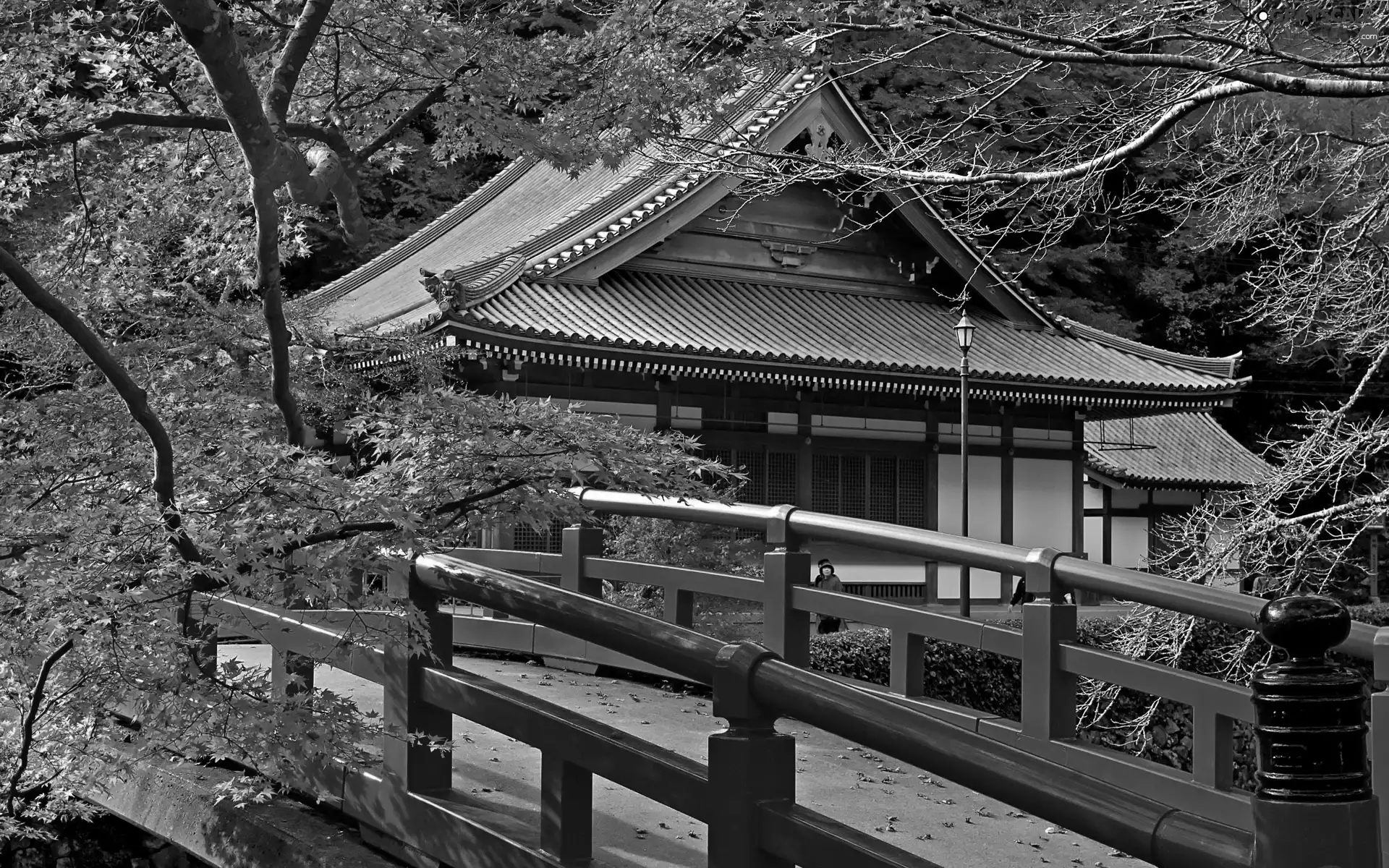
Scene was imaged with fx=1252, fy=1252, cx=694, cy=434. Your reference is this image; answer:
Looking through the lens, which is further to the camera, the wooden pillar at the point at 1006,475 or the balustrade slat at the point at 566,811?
the wooden pillar at the point at 1006,475

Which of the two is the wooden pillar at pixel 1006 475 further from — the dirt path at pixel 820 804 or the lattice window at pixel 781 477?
the dirt path at pixel 820 804

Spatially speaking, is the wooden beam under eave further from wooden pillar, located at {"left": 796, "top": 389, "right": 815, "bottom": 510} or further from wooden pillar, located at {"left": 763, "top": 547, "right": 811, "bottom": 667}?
wooden pillar, located at {"left": 763, "top": 547, "right": 811, "bottom": 667}

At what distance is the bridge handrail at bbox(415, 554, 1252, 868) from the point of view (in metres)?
1.92

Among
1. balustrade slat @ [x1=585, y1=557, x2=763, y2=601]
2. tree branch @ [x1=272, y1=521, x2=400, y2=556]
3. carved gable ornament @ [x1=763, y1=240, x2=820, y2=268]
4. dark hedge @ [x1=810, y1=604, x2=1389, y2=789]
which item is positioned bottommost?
dark hedge @ [x1=810, y1=604, x2=1389, y2=789]

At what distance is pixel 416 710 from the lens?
154 inches

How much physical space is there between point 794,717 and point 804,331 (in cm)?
1251

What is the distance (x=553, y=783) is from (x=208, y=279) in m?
3.27

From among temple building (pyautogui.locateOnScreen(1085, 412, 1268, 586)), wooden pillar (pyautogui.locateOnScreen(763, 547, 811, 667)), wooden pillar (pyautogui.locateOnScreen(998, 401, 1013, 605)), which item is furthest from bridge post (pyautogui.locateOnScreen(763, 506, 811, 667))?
temple building (pyautogui.locateOnScreen(1085, 412, 1268, 586))

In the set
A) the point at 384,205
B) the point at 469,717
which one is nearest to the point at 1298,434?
the point at 384,205

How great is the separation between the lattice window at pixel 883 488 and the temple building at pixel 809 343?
0.03 metres

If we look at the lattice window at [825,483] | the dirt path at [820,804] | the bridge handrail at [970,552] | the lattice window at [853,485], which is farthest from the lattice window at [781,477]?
the dirt path at [820,804]

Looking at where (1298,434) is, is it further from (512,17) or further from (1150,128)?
(512,17)

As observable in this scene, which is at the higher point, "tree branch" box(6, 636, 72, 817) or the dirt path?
"tree branch" box(6, 636, 72, 817)

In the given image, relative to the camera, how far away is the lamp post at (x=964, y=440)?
14148mm
